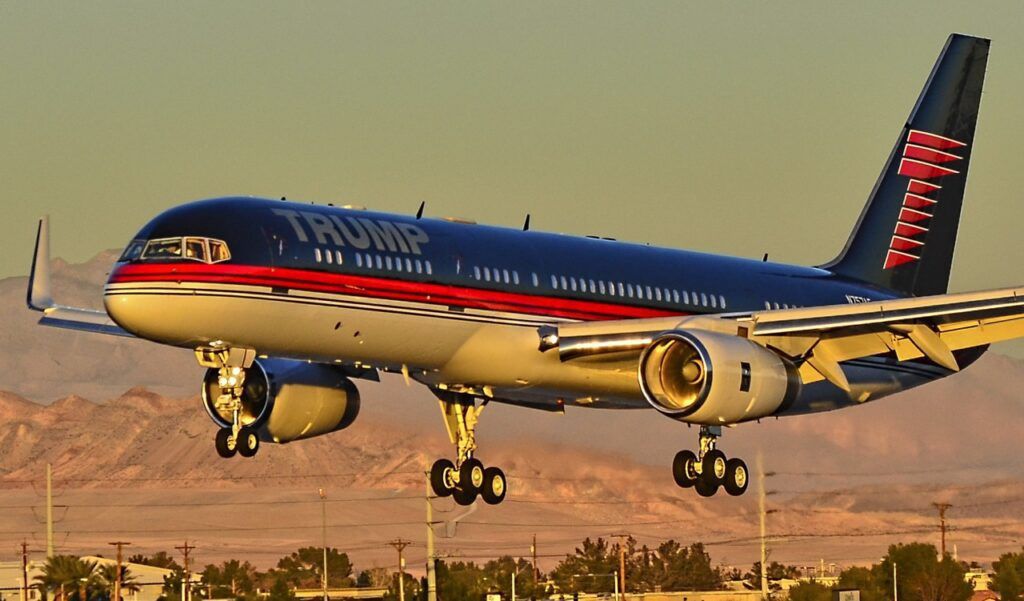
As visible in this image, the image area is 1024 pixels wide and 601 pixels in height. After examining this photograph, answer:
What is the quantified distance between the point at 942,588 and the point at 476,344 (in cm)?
13119

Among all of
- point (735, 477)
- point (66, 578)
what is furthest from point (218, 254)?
point (66, 578)

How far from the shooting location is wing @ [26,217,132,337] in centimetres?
5784

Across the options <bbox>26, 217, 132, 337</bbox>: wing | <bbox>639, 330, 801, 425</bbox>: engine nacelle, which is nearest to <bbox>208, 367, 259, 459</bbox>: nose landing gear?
<bbox>26, 217, 132, 337</bbox>: wing

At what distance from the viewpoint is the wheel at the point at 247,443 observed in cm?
5272

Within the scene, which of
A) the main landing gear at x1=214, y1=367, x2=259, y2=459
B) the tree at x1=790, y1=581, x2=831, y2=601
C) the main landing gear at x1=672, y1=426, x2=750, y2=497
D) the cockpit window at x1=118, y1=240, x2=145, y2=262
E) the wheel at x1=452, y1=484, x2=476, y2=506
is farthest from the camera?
the tree at x1=790, y1=581, x2=831, y2=601

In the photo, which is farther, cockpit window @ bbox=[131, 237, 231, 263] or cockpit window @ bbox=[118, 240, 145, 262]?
cockpit window @ bbox=[118, 240, 145, 262]

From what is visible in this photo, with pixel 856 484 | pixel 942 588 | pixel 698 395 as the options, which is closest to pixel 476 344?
pixel 698 395

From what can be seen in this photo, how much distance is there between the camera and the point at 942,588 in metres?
176

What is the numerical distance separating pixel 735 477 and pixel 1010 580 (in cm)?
12242

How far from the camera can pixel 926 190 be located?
71125mm

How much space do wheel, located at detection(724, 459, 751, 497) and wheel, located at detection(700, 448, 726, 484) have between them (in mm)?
167

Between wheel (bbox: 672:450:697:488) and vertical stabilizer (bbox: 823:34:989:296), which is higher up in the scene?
vertical stabilizer (bbox: 823:34:989:296)

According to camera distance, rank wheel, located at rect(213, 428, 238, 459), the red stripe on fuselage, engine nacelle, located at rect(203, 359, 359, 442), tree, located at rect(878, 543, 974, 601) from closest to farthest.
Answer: the red stripe on fuselage < wheel, located at rect(213, 428, 238, 459) < engine nacelle, located at rect(203, 359, 359, 442) < tree, located at rect(878, 543, 974, 601)

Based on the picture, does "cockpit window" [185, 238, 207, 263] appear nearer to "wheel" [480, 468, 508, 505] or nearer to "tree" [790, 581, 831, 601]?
"wheel" [480, 468, 508, 505]
